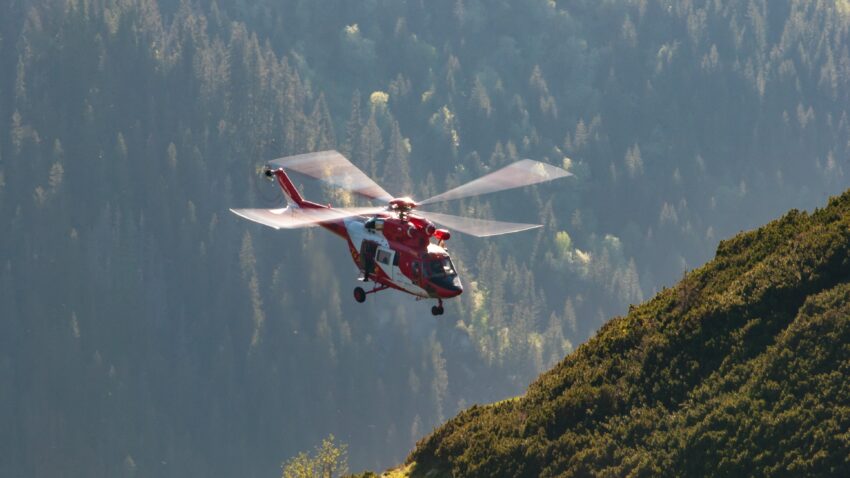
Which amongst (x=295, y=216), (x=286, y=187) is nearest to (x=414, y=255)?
(x=295, y=216)

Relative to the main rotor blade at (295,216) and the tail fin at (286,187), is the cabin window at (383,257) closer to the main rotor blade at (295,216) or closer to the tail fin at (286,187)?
the main rotor blade at (295,216)

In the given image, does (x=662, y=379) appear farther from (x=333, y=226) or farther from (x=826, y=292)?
(x=333, y=226)

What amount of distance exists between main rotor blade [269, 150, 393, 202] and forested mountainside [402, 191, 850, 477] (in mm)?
8152

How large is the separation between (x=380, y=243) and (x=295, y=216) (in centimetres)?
519

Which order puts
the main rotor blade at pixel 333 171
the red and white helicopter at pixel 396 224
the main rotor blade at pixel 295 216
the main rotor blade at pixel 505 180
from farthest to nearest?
the main rotor blade at pixel 333 171, the red and white helicopter at pixel 396 224, the main rotor blade at pixel 295 216, the main rotor blade at pixel 505 180

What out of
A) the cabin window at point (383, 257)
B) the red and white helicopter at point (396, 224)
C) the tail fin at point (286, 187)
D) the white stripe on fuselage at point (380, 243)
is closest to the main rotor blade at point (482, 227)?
the red and white helicopter at point (396, 224)

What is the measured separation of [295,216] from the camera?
42312 mm

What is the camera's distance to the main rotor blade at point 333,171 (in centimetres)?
4262

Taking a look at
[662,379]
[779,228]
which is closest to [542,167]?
[662,379]

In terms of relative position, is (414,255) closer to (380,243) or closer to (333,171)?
(380,243)

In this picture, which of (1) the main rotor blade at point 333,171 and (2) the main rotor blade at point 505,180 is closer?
(2) the main rotor blade at point 505,180

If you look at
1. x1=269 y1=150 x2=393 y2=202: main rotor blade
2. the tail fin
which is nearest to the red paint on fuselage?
x1=269 y1=150 x2=393 y2=202: main rotor blade

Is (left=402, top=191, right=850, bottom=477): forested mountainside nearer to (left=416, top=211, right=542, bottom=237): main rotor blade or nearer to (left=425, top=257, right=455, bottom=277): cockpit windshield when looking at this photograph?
(left=425, top=257, right=455, bottom=277): cockpit windshield

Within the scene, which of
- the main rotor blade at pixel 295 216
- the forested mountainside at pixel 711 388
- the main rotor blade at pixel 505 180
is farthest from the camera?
the main rotor blade at pixel 295 216
